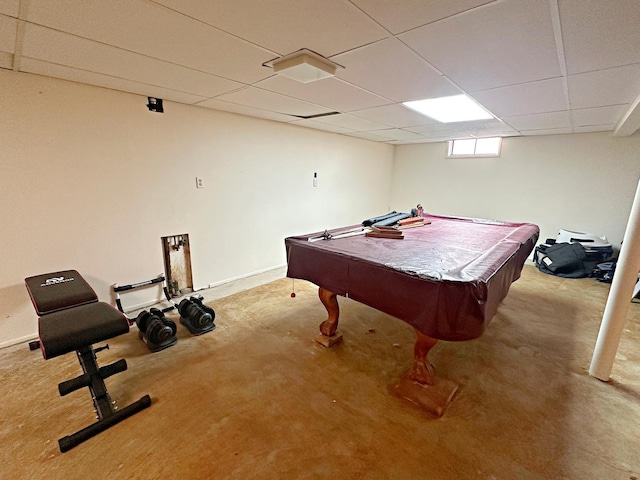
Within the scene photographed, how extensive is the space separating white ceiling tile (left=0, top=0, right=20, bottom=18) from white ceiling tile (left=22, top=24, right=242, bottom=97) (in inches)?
4.4

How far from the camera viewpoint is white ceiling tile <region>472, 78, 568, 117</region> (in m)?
2.12

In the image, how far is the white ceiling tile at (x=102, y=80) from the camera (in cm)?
192

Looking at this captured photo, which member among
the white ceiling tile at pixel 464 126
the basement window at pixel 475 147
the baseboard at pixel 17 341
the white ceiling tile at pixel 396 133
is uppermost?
the white ceiling tile at pixel 396 133

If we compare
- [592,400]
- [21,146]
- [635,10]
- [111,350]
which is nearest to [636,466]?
[592,400]

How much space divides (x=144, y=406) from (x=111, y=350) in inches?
32.6

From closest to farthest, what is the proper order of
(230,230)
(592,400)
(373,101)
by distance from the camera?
(592,400)
(373,101)
(230,230)

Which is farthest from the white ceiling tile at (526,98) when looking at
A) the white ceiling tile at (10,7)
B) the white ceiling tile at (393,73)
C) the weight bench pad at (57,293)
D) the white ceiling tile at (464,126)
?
the weight bench pad at (57,293)

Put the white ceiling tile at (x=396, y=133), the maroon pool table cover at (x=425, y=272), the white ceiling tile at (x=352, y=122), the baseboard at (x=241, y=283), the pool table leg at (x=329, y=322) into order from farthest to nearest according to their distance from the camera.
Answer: the white ceiling tile at (x=396, y=133) < the white ceiling tile at (x=352, y=122) < the baseboard at (x=241, y=283) < the pool table leg at (x=329, y=322) < the maroon pool table cover at (x=425, y=272)

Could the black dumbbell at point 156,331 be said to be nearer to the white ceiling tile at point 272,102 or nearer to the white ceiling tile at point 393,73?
the white ceiling tile at point 272,102

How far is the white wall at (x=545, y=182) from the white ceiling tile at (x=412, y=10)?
439 cm

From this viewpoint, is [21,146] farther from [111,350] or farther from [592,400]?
[592,400]

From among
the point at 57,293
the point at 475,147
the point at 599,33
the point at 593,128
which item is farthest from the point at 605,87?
the point at 57,293

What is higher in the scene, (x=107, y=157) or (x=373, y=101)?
(x=373, y=101)

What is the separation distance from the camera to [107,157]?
252 cm
